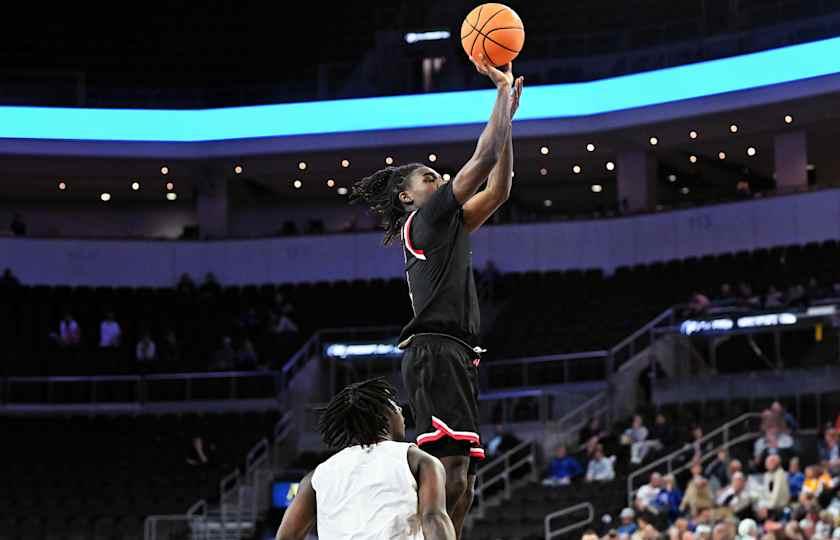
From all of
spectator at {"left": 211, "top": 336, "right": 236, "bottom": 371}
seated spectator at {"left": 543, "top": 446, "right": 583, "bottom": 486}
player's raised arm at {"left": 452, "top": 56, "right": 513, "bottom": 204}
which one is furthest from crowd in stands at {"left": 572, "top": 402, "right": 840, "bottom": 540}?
spectator at {"left": 211, "top": 336, "right": 236, "bottom": 371}

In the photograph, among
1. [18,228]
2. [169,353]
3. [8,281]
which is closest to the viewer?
[169,353]

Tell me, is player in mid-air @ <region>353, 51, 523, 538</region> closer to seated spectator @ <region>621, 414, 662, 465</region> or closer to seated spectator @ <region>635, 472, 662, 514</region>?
seated spectator @ <region>635, 472, 662, 514</region>

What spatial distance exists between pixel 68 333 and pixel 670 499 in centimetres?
1625

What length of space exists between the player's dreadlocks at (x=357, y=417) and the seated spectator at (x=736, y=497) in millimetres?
13059

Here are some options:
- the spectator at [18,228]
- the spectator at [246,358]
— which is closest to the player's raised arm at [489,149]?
the spectator at [246,358]

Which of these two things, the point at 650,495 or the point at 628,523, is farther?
the point at 650,495

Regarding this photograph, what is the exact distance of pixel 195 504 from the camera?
26031 mm

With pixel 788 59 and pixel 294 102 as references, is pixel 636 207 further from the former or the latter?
pixel 294 102

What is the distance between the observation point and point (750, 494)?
18.4 meters

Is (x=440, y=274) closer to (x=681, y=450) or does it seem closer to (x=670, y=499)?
(x=670, y=499)

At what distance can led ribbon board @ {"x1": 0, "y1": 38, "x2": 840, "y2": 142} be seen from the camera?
102 feet

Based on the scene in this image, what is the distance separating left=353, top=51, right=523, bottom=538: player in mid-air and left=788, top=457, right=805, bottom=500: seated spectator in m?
12.4

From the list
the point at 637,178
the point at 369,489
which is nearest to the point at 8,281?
the point at 637,178

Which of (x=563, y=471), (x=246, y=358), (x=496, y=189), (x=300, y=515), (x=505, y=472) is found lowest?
(x=505, y=472)
